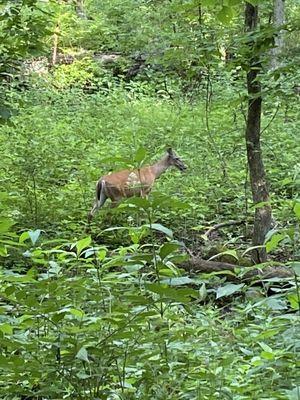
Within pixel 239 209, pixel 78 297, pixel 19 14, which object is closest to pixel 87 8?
pixel 239 209

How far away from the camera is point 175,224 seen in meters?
7.79

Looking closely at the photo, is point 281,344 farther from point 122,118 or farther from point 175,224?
point 122,118

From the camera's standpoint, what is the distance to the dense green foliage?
2.12 metres

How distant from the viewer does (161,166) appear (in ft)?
33.0

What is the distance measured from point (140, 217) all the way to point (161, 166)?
2864mm

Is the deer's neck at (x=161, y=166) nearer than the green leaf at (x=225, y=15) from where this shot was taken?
No

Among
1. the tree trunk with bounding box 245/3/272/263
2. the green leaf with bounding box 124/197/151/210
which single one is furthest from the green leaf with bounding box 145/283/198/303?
the tree trunk with bounding box 245/3/272/263

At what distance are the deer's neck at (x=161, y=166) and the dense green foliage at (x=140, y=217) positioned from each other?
246mm

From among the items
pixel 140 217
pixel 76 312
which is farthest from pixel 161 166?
pixel 76 312

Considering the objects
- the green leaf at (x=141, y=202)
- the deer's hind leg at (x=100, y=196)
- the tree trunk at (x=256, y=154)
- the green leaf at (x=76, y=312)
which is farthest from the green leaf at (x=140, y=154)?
the deer's hind leg at (x=100, y=196)

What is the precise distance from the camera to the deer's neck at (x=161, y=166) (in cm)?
999

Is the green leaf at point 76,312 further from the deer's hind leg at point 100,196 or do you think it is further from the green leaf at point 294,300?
the deer's hind leg at point 100,196

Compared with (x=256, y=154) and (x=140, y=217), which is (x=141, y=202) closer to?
(x=256, y=154)

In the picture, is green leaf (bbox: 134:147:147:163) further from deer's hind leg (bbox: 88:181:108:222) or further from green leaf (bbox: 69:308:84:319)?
deer's hind leg (bbox: 88:181:108:222)
